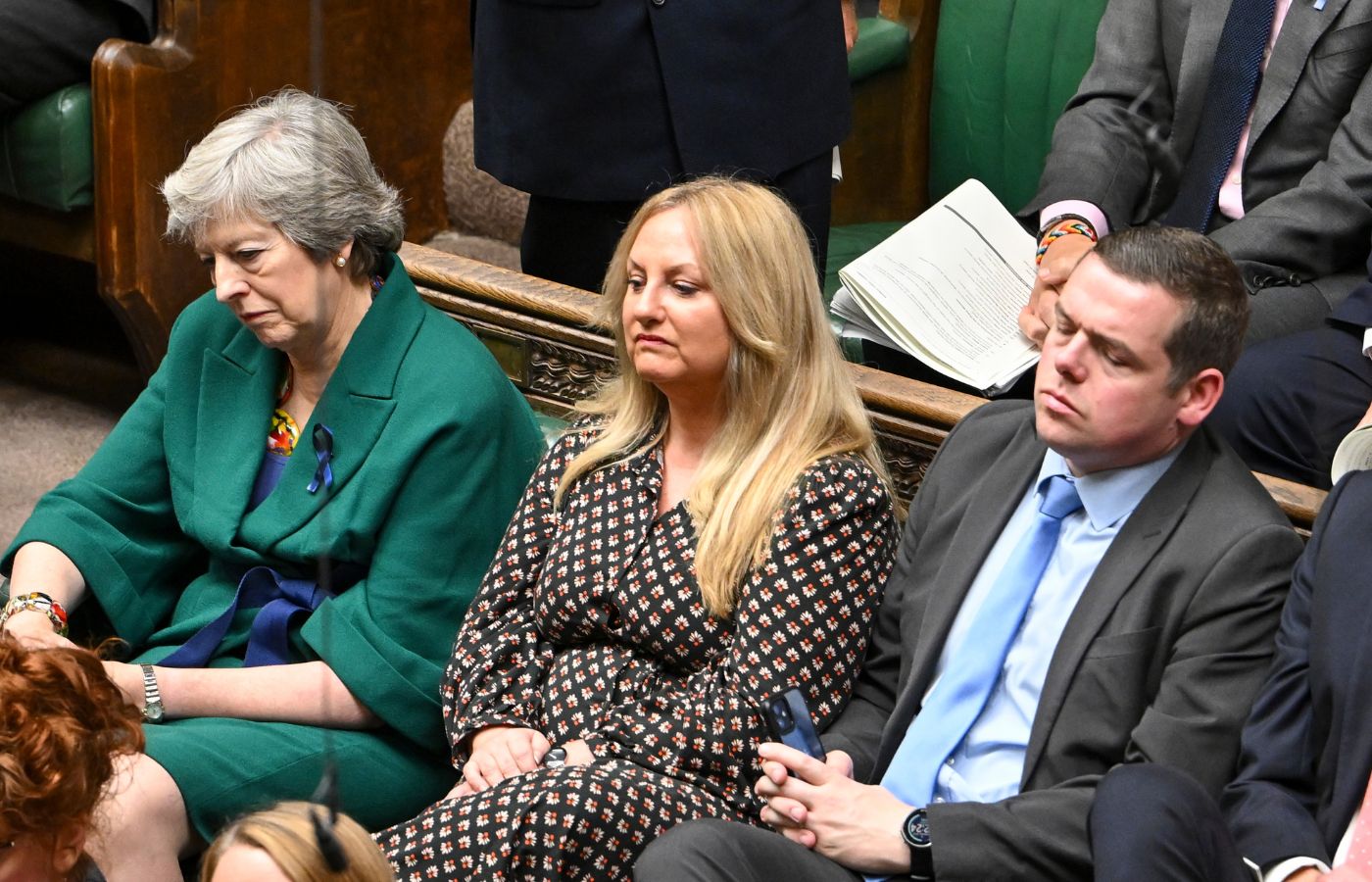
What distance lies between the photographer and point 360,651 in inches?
84.6

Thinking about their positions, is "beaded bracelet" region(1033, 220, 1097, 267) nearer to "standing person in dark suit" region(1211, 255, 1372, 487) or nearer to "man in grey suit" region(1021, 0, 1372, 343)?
"man in grey suit" region(1021, 0, 1372, 343)

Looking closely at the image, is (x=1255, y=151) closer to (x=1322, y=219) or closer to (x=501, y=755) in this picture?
(x=1322, y=219)

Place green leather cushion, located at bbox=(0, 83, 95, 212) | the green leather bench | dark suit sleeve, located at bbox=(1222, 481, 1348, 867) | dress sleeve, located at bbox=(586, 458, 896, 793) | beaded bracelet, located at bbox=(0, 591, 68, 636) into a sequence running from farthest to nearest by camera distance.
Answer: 1. green leather cushion, located at bbox=(0, 83, 95, 212)
2. the green leather bench
3. beaded bracelet, located at bbox=(0, 591, 68, 636)
4. dress sleeve, located at bbox=(586, 458, 896, 793)
5. dark suit sleeve, located at bbox=(1222, 481, 1348, 867)

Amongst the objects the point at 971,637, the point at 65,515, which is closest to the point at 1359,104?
the point at 971,637

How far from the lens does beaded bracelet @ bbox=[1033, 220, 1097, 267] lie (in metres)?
2.52

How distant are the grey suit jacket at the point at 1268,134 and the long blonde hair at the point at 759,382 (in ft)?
2.16

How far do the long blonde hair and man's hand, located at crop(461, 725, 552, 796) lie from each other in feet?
0.84

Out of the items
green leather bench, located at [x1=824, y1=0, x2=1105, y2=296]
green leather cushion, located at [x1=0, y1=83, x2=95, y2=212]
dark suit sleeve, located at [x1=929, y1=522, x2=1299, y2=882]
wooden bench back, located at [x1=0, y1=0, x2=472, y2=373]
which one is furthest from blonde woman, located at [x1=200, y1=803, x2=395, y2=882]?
green leather cushion, located at [x1=0, y1=83, x2=95, y2=212]

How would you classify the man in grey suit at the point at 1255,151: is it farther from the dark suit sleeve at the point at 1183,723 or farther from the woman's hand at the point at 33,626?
the woman's hand at the point at 33,626

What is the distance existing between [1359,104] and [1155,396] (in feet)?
2.85

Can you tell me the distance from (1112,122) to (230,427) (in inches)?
52.3

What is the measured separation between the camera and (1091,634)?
1.81 m

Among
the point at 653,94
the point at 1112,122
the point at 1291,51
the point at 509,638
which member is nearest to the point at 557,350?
the point at 653,94

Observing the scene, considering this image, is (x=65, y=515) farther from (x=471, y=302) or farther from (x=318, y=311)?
(x=471, y=302)
